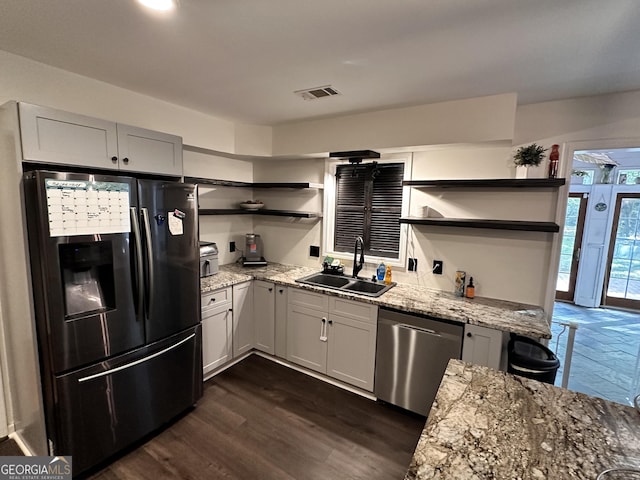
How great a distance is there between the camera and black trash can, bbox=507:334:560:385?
1991mm

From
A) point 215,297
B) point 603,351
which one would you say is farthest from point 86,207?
point 603,351

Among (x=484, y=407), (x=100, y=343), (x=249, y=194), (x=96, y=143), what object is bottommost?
(x=100, y=343)

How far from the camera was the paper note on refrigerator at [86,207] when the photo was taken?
161 cm

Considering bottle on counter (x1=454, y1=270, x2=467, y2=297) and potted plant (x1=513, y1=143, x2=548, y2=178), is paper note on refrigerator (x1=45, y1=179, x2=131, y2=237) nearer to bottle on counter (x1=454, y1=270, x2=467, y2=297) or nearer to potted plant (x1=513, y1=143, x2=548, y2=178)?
bottle on counter (x1=454, y1=270, x2=467, y2=297)

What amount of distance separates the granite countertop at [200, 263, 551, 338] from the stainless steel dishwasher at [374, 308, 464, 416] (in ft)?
0.26

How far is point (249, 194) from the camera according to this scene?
12.8 ft

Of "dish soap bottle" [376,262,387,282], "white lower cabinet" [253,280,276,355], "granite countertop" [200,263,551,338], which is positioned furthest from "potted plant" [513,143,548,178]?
"white lower cabinet" [253,280,276,355]

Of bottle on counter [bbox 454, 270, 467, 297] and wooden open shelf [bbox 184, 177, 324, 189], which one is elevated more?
wooden open shelf [bbox 184, 177, 324, 189]

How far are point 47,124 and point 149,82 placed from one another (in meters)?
0.79

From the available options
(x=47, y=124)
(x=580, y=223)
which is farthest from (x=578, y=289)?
(x=47, y=124)

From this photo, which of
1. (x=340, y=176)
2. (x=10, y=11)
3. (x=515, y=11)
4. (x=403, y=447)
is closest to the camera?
(x=515, y=11)

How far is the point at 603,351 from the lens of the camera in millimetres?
3775

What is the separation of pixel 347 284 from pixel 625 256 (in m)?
5.41

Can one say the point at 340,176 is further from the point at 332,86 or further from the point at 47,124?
the point at 47,124
